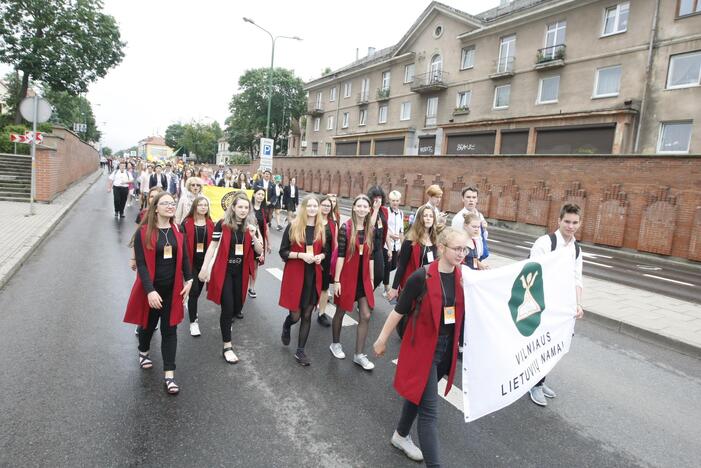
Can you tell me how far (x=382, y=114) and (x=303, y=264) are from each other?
3902cm

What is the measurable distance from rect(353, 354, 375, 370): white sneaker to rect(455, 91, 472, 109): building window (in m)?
31.3

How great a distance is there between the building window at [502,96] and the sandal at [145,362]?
30.2 m

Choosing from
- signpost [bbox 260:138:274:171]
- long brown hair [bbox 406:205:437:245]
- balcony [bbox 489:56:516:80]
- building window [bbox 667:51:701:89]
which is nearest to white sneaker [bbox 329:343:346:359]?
long brown hair [bbox 406:205:437:245]

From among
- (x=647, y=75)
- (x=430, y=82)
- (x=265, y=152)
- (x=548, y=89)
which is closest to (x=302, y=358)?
(x=265, y=152)

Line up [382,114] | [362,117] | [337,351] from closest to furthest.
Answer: [337,351] → [382,114] → [362,117]

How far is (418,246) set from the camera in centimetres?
505

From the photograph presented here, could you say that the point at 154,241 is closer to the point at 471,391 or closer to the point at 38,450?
the point at 38,450

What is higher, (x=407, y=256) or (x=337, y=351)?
(x=407, y=256)

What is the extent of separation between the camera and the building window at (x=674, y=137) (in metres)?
21.8

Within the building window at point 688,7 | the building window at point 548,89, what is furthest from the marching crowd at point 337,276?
the building window at point 548,89

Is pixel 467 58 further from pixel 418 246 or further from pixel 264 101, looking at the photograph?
pixel 264 101

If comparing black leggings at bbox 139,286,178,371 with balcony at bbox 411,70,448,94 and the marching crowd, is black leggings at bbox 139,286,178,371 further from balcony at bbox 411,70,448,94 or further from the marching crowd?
balcony at bbox 411,70,448,94

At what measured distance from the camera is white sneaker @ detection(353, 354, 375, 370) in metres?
4.78

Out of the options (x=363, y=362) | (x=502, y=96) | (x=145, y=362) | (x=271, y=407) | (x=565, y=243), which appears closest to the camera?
(x=271, y=407)
